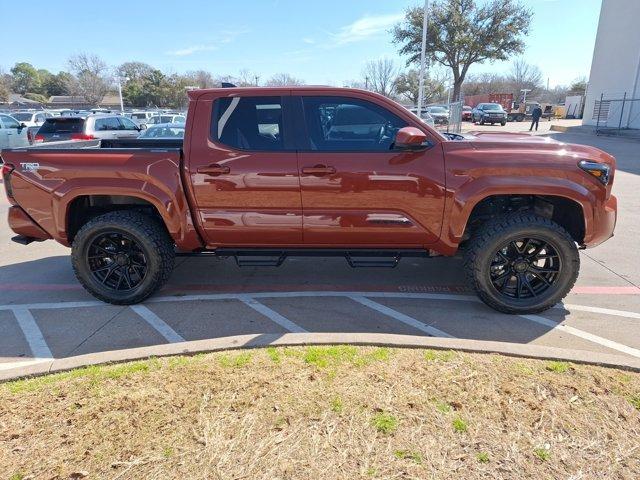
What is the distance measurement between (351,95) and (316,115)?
13.9 inches

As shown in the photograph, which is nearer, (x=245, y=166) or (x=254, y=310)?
(x=245, y=166)

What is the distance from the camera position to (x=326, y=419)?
96.7 inches

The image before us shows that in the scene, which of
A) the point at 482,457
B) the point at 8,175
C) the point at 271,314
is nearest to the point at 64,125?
the point at 8,175

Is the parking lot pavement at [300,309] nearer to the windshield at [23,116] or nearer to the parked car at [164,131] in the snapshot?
the parked car at [164,131]

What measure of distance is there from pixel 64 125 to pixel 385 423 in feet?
46.4

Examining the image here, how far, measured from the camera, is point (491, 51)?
36.2 m

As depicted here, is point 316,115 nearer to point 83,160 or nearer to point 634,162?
point 83,160

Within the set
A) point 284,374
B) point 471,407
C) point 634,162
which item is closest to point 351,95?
point 284,374

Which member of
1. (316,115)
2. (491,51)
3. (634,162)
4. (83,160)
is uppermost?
(491,51)

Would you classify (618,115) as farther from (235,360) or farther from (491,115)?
(235,360)

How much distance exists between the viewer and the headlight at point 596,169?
12.1ft

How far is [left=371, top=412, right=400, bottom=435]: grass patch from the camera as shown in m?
2.37

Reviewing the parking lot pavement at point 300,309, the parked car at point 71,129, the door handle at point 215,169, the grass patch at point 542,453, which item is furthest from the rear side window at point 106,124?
the grass patch at point 542,453

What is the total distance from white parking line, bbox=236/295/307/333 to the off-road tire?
0.81 m
